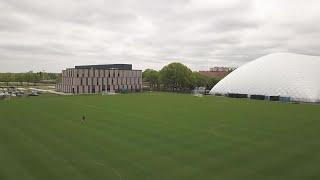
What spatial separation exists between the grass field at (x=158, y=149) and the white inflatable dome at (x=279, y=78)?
37.4m

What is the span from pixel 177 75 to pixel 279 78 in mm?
41421

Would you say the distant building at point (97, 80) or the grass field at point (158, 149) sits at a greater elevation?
the distant building at point (97, 80)

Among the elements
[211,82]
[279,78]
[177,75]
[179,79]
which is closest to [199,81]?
[211,82]

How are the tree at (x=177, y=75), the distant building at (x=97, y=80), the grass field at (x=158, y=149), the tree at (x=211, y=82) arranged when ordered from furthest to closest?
the tree at (x=211, y=82) → the tree at (x=177, y=75) → the distant building at (x=97, y=80) → the grass field at (x=158, y=149)

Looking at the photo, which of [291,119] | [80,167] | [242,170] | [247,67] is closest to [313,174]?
[242,170]

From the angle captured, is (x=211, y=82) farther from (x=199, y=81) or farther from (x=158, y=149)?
(x=158, y=149)

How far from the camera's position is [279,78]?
250 feet

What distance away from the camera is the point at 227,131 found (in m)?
29.9

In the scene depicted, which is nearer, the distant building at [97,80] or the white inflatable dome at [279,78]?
the white inflatable dome at [279,78]

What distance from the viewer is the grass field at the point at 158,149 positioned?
57.7ft

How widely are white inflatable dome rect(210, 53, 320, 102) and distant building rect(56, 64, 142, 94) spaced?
41.0 m

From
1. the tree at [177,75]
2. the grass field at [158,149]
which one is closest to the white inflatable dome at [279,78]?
the tree at [177,75]

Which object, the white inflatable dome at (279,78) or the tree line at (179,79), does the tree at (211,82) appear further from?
the white inflatable dome at (279,78)

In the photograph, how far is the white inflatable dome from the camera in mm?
71062
